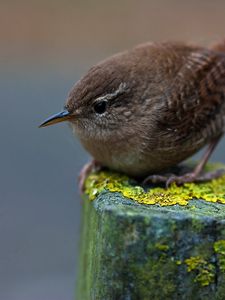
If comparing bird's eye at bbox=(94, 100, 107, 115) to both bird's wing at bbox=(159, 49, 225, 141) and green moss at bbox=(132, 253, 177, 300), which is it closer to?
bird's wing at bbox=(159, 49, 225, 141)

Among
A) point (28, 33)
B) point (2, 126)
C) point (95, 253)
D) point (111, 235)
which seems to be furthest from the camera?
point (28, 33)

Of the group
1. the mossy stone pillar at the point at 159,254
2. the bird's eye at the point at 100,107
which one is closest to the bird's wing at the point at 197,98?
the bird's eye at the point at 100,107

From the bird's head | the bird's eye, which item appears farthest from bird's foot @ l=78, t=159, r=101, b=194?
the bird's eye

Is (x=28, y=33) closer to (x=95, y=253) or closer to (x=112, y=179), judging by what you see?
(x=112, y=179)

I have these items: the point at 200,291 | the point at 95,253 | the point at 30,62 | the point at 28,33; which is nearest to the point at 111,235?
the point at 95,253

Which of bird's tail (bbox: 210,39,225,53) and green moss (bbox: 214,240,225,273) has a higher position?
bird's tail (bbox: 210,39,225,53)

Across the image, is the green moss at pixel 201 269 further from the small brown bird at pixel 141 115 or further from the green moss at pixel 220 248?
the small brown bird at pixel 141 115
